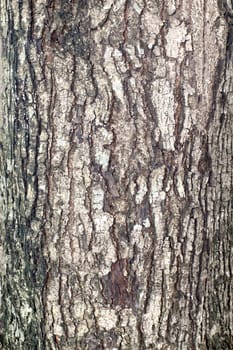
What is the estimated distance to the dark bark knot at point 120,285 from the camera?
83.0 inches

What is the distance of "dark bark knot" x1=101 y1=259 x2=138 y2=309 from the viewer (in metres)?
2.11

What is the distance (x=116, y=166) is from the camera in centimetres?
206

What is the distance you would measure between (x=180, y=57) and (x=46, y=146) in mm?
574

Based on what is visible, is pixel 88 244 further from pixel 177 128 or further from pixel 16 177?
pixel 177 128

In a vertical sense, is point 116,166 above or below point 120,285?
above

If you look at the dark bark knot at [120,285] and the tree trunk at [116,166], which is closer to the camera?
the tree trunk at [116,166]

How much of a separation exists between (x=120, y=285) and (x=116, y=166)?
1.45 ft

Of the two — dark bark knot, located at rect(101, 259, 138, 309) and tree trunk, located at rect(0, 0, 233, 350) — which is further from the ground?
tree trunk, located at rect(0, 0, 233, 350)

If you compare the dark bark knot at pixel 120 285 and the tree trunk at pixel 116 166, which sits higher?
the tree trunk at pixel 116 166

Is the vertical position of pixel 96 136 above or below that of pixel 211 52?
below

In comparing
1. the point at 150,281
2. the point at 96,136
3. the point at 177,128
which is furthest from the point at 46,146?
the point at 150,281

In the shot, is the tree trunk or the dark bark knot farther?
the dark bark knot

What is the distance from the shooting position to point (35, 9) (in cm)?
201

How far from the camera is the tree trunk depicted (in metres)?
2.00
